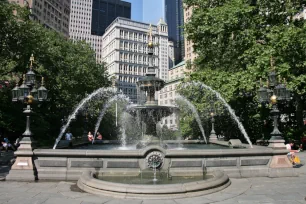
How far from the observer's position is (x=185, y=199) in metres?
7.28

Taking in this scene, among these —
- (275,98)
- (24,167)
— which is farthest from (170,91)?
(24,167)

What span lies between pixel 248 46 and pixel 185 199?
61.0ft

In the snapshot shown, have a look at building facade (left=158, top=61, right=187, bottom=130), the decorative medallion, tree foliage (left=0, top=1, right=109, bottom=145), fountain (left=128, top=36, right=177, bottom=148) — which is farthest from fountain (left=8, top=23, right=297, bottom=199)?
building facade (left=158, top=61, right=187, bottom=130)

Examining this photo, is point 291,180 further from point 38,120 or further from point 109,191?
point 38,120

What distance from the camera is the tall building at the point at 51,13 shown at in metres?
86.3

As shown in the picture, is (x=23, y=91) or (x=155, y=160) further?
(x=23, y=91)

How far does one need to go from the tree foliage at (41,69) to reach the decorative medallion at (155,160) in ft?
51.2

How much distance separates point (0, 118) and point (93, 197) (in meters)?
17.5

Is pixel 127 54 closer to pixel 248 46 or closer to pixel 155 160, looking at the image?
pixel 248 46

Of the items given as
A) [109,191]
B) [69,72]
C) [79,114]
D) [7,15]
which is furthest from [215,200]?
[79,114]

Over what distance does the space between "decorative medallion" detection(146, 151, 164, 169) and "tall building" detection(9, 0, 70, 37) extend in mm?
83752

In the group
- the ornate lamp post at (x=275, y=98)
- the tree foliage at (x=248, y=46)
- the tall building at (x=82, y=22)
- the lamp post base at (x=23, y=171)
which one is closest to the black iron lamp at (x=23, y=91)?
the lamp post base at (x=23, y=171)

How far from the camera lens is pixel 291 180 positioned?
9.95 metres

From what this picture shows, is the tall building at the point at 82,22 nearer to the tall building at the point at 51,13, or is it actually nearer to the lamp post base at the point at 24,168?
the tall building at the point at 51,13
